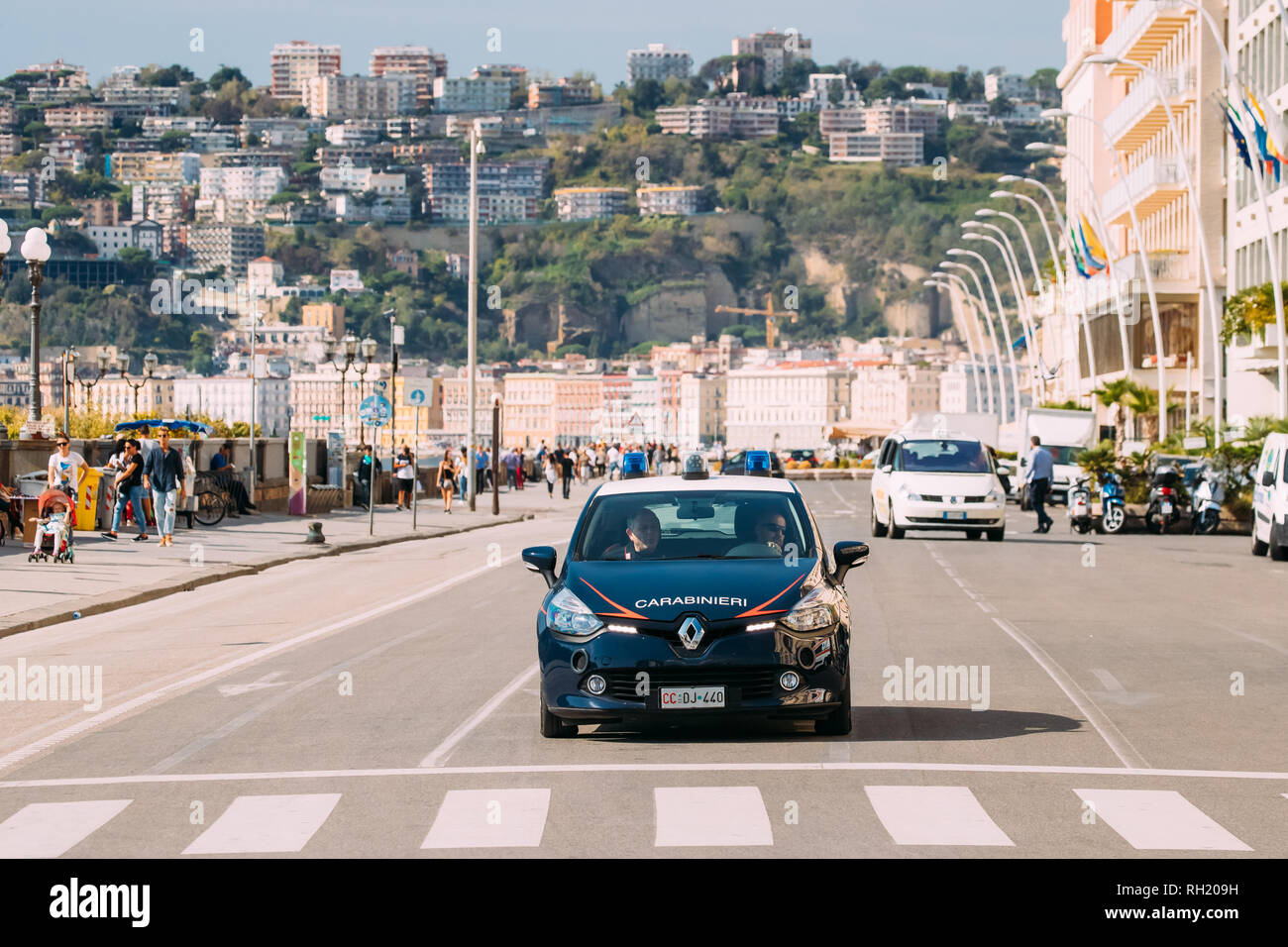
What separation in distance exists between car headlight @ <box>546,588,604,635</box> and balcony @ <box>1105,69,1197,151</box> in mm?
59397

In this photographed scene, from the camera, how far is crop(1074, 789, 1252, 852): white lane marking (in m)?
8.24

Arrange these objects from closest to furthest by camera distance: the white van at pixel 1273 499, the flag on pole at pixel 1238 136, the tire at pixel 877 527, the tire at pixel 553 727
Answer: the tire at pixel 553 727 < the white van at pixel 1273 499 < the tire at pixel 877 527 < the flag on pole at pixel 1238 136

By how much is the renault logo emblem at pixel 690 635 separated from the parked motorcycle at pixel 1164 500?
100 ft

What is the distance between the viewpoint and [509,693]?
538 inches

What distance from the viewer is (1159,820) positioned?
8.87 m

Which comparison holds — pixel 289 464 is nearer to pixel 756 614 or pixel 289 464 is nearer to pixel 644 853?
pixel 756 614

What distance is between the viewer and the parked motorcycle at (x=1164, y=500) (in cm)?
3991

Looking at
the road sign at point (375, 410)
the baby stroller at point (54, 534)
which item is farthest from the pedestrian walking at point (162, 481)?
the road sign at point (375, 410)

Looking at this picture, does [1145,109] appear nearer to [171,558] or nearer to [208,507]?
[208,507]

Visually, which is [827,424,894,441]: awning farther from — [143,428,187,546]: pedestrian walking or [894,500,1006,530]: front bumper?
[143,428,187,546]: pedestrian walking

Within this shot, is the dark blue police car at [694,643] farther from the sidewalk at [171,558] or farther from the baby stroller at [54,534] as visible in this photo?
the baby stroller at [54,534]

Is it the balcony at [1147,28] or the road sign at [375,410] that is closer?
the road sign at [375,410]

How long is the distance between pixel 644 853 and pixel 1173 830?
226 centimetres
